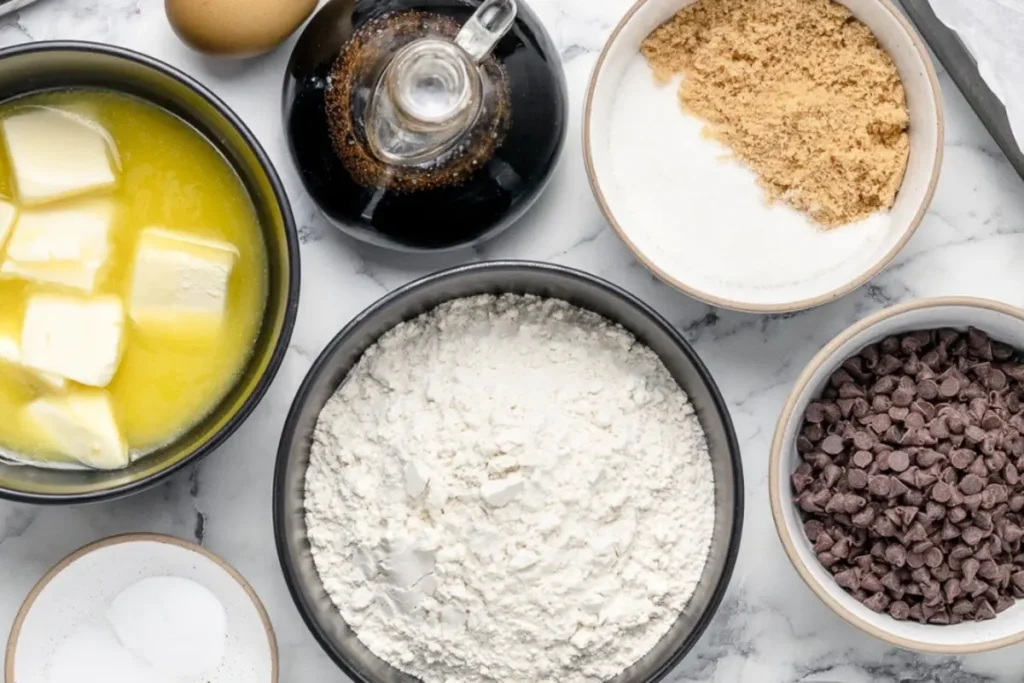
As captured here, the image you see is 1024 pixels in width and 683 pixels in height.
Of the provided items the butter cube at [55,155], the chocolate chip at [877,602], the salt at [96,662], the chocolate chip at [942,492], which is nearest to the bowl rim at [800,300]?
the chocolate chip at [942,492]

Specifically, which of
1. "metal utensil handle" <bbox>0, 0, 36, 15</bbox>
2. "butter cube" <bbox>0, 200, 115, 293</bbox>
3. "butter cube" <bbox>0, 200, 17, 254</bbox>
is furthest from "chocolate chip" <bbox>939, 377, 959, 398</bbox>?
"metal utensil handle" <bbox>0, 0, 36, 15</bbox>

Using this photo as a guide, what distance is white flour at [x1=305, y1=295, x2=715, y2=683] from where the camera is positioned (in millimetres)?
1571

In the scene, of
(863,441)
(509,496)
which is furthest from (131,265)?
(863,441)

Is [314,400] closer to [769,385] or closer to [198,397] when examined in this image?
[198,397]

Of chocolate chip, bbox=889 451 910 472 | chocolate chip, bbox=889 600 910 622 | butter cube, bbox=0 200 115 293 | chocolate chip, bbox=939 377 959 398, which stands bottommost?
chocolate chip, bbox=889 600 910 622

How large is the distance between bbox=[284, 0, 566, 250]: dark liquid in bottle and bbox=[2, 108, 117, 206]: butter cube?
249 millimetres

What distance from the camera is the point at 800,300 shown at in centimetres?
166

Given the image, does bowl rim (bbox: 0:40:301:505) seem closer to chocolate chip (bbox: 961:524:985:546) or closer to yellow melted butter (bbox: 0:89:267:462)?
yellow melted butter (bbox: 0:89:267:462)

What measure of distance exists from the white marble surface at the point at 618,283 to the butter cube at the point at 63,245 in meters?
0.30

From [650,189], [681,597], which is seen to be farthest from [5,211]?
[681,597]

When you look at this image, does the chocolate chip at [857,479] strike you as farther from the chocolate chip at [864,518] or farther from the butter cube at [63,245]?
the butter cube at [63,245]

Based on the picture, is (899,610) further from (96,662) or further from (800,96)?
(96,662)

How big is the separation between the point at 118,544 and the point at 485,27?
82cm

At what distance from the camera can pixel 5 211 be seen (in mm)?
1539
